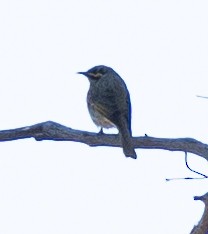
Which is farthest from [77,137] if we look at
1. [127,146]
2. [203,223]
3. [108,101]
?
[108,101]

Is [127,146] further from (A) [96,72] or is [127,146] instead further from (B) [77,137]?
(A) [96,72]

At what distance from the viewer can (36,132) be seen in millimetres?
5910

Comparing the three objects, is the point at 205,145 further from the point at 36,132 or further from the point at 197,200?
the point at 36,132

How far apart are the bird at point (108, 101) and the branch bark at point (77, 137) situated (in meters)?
1.74

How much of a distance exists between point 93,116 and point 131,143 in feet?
9.28

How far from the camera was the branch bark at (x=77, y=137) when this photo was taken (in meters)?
5.80

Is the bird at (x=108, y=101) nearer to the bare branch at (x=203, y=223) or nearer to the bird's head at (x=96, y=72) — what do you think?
the bird's head at (x=96, y=72)

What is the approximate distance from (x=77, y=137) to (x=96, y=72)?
187 inches

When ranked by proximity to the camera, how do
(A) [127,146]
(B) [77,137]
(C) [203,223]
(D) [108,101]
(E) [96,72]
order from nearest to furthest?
(C) [203,223]
(B) [77,137]
(A) [127,146]
(D) [108,101]
(E) [96,72]

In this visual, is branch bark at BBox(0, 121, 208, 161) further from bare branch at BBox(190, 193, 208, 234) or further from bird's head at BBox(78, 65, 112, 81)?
bird's head at BBox(78, 65, 112, 81)

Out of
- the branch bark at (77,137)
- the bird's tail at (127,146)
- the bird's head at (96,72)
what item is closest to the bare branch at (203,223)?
the branch bark at (77,137)

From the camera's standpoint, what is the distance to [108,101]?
9.54 metres

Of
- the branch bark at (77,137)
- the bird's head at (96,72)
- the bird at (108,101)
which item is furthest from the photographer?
the bird's head at (96,72)

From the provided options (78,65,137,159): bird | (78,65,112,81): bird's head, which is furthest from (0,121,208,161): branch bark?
(78,65,112,81): bird's head
